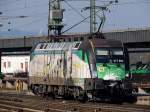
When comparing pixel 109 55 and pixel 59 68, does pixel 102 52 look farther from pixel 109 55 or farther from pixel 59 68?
pixel 59 68

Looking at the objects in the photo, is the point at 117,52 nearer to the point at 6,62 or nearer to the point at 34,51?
the point at 34,51

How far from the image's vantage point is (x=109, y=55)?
31.9 meters

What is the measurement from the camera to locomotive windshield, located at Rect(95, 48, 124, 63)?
31609 millimetres

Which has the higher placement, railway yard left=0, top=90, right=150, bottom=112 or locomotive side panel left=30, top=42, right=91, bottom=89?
locomotive side panel left=30, top=42, right=91, bottom=89

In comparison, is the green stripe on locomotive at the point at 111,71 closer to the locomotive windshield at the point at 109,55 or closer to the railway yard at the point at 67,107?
the locomotive windshield at the point at 109,55

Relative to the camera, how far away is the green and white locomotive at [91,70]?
3134 centimetres

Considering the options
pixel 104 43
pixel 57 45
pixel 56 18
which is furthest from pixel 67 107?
pixel 56 18

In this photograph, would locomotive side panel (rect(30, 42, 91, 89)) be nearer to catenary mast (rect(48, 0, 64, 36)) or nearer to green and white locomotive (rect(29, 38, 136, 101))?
green and white locomotive (rect(29, 38, 136, 101))

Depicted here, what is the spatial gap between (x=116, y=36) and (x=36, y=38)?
635 inches

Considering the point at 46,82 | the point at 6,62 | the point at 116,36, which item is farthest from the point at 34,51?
the point at 6,62

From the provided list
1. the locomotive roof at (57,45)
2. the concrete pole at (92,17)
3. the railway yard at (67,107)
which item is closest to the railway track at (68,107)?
the railway yard at (67,107)

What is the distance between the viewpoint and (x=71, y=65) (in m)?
33.6

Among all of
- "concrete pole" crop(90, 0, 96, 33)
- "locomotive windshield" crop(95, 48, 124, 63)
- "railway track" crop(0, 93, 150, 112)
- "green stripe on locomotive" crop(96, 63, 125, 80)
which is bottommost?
"railway track" crop(0, 93, 150, 112)

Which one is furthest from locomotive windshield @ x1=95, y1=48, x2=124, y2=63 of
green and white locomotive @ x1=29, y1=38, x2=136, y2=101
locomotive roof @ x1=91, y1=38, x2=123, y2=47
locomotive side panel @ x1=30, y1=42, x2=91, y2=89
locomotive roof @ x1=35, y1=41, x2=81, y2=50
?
locomotive roof @ x1=35, y1=41, x2=81, y2=50
